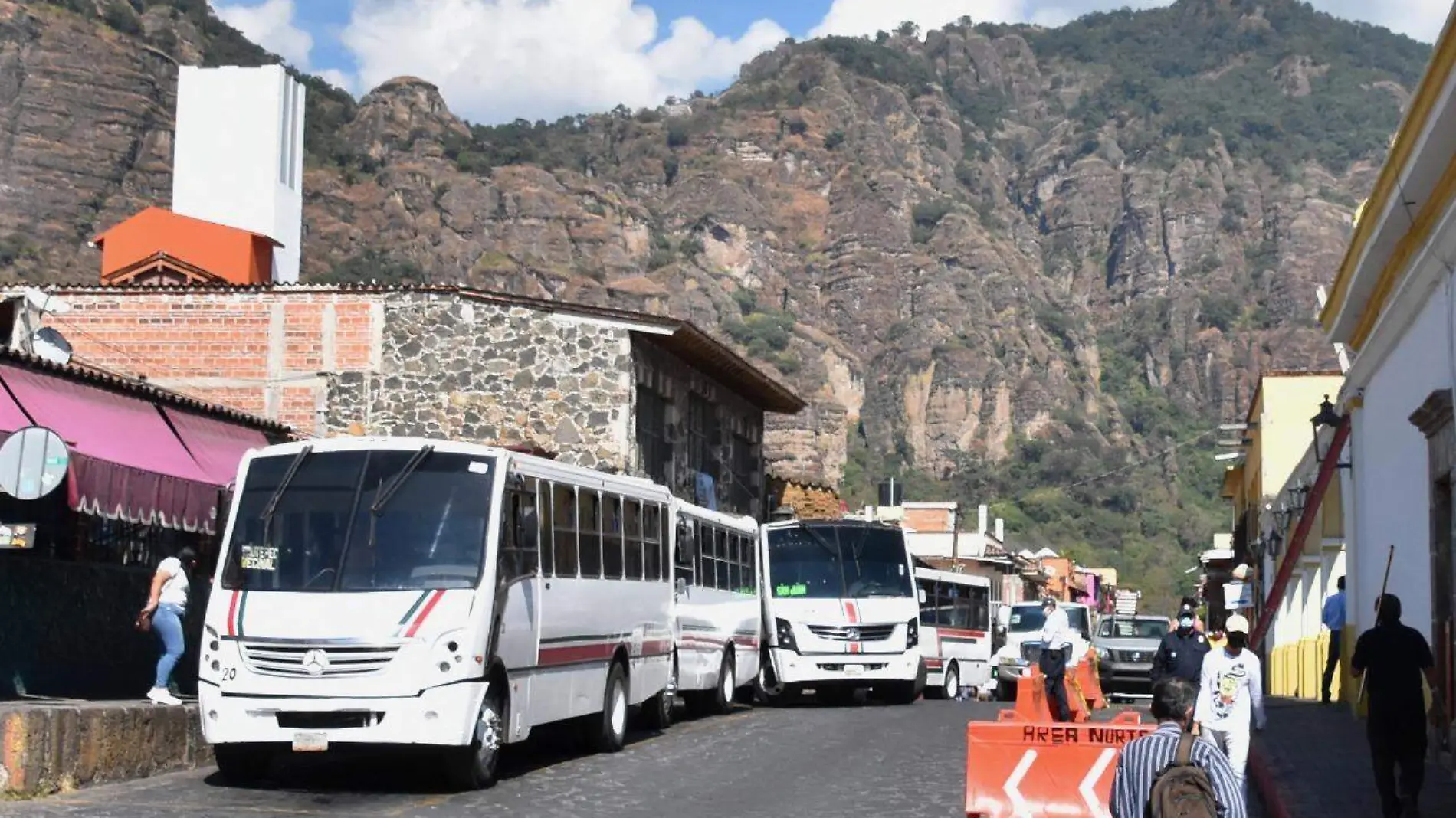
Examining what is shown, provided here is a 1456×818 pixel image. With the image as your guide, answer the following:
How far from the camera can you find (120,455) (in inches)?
658

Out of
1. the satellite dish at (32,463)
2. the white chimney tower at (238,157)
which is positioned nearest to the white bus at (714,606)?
the satellite dish at (32,463)

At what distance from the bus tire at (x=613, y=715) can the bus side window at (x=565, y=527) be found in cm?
181

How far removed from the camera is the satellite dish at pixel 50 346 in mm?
18969

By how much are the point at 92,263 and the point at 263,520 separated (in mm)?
80569

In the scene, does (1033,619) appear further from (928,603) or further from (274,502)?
(274,502)

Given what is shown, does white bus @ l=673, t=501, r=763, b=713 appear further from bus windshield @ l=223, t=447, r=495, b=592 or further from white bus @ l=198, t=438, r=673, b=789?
bus windshield @ l=223, t=447, r=495, b=592

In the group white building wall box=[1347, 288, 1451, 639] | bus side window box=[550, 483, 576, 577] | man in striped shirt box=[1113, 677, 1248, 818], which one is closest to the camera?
man in striped shirt box=[1113, 677, 1248, 818]

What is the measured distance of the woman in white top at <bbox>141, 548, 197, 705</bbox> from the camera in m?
15.8

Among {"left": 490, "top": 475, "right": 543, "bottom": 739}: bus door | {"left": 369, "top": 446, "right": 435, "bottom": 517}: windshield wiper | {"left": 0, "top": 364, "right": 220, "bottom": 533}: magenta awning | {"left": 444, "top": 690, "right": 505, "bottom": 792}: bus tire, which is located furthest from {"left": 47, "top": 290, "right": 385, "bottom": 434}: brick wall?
{"left": 444, "top": 690, "right": 505, "bottom": 792}: bus tire

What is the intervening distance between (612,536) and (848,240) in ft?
512

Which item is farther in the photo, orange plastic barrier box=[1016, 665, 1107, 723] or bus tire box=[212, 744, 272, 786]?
orange plastic barrier box=[1016, 665, 1107, 723]

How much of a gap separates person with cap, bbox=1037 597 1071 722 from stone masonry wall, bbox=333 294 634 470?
10486mm

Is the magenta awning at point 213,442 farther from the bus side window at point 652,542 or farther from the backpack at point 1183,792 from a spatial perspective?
the backpack at point 1183,792

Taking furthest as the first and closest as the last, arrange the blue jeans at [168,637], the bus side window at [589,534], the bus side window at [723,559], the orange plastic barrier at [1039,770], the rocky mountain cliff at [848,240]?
the rocky mountain cliff at [848,240]
the bus side window at [723,559]
the bus side window at [589,534]
the blue jeans at [168,637]
the orange plastic barrier at [1039,770]
